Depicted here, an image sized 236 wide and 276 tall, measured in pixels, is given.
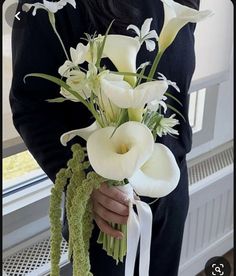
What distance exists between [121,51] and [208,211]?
40.6 inches

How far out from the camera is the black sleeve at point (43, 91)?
71 cm

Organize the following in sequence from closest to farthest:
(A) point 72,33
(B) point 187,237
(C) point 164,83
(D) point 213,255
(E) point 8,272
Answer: (C) point 164,83, (A) point 72,33, (E) point 8,272, (B) point 187,237, (D) point 213,255

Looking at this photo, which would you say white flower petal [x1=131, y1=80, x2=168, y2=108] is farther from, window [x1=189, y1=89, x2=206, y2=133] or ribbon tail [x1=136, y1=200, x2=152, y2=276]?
window [x1=189, y1=89, x2=206, y2=133]

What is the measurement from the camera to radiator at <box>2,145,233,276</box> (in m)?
1.45

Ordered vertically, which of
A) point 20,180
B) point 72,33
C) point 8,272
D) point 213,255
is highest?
point 72,33

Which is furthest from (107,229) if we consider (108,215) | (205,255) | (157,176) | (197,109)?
(205,255)

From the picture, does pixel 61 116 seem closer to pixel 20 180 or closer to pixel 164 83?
pixel 164 83

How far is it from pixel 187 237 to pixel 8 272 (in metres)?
0.61

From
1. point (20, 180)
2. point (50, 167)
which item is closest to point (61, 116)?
point (50, 167)

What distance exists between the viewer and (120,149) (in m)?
0.57

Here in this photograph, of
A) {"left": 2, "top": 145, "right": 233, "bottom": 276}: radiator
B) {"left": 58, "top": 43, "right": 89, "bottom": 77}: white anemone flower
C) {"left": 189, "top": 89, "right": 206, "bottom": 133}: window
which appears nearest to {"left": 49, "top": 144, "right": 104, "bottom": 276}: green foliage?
{"left": 58, "top": 43, "right": 89, "bottom": 77}: white anemone flower

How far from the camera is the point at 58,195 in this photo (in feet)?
2.06

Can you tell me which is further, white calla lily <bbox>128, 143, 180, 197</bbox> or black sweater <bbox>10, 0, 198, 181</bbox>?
black sweater <bbox>10, 0, 198, 181</bbox>

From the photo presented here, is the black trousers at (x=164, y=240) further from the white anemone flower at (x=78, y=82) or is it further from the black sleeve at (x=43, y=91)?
the white anemone flower at (x=78, y=82)
